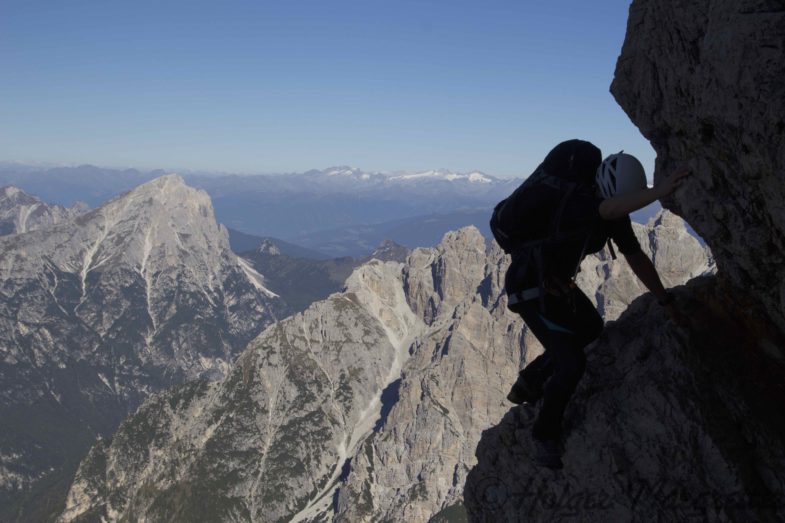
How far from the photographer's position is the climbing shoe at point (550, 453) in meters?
11.8

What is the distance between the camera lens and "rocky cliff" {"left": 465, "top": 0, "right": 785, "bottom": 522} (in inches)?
340

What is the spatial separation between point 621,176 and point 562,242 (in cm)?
150

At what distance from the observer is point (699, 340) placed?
11.6 metres

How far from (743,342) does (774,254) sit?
2852mm

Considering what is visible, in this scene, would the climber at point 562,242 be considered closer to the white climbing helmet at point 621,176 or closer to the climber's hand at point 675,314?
the white climbing helmet at point 621,176

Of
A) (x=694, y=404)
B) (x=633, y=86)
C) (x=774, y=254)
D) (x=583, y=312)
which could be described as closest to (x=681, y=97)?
(x=633, y=86)

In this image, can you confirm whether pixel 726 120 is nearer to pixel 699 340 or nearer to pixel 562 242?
pixel 562 242

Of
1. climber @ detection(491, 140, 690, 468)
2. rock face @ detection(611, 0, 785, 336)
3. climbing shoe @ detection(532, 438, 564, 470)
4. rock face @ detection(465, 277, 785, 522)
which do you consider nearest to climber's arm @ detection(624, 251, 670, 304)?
climber @ detection(491, 140, 690, 468)

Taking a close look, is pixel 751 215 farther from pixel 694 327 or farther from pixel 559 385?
pixel 559 385

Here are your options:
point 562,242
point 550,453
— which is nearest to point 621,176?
point 562,242

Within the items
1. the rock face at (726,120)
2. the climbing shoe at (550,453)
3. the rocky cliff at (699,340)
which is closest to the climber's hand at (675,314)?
the rocky cliff at (699,340)

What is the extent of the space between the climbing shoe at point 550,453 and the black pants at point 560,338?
0.40 ft

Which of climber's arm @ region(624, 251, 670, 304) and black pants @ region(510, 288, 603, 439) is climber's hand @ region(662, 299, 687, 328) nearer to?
climber's arm @ region(624, 251, 670, 304)

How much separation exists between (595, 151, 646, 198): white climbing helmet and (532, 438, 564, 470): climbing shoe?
5.08 meters
